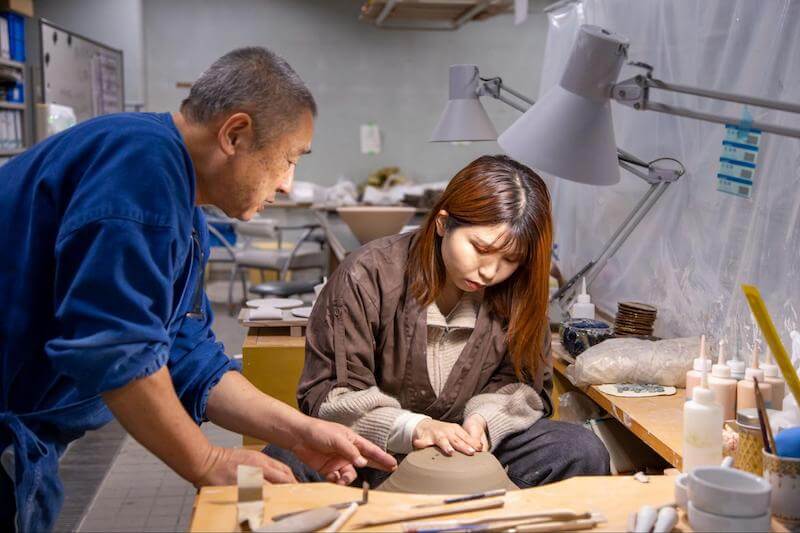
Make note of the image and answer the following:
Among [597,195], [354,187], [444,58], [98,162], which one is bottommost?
[354,187]

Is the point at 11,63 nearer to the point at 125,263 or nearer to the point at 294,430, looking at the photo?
the point at 294,430

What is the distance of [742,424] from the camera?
1.59m

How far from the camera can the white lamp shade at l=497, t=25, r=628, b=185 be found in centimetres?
175

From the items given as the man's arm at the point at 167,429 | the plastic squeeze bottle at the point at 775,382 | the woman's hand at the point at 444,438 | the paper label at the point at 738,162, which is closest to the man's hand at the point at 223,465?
the man's arm at the point at 167,429

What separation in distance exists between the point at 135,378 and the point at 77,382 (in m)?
0.09

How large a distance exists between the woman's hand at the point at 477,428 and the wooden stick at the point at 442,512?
686 mm

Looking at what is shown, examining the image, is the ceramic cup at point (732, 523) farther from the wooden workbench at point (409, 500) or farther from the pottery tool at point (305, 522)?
the pottery tool at point (305, 522)

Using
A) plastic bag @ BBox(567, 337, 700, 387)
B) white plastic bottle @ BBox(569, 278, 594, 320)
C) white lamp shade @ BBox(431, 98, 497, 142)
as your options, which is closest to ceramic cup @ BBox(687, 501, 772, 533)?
plastic bag @ BBox(567, 337, 700, 387)

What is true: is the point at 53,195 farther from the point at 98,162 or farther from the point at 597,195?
the point at 597,195

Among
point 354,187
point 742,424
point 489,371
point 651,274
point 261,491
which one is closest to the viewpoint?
point 261,491

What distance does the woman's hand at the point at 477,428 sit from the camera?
2.20 m

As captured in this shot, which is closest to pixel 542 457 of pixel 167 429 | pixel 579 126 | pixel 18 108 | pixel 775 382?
pixel 775 382

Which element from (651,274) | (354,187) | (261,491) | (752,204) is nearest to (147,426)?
(261,491)

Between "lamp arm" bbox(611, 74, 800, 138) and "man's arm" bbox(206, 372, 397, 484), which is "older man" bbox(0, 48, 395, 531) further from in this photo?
"lamp arm" bbox(611, 74, 800, 138)
